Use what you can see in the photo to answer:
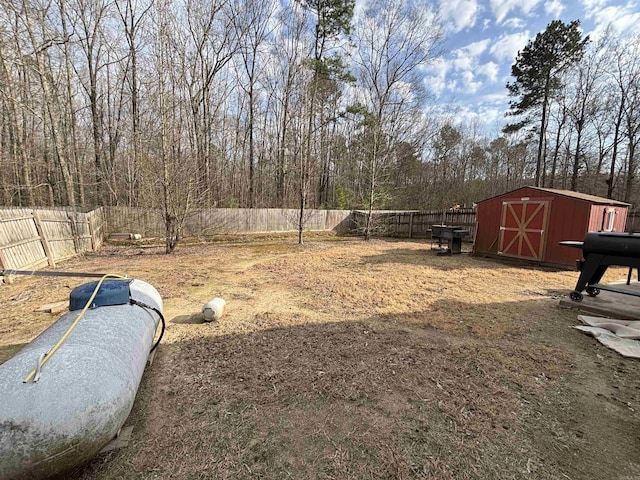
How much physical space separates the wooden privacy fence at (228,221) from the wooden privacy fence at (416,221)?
2213 millimetres

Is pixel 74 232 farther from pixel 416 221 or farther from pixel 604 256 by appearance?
pixel 416 221

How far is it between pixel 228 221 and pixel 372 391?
14512 mm

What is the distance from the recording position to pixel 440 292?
604cm

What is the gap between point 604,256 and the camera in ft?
16.4

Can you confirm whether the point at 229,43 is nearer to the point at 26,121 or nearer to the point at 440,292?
the point at 26,121

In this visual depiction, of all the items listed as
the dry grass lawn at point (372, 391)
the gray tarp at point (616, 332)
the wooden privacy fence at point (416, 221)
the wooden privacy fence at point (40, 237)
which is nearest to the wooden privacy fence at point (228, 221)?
the wooden privacy fence at point (416, 221)

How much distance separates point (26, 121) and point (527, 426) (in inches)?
844

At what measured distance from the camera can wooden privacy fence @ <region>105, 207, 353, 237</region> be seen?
541 inches

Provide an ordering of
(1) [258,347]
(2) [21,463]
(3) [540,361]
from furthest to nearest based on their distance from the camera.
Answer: (1) [258,347] → (3) [540,361] → (2) [21,463]

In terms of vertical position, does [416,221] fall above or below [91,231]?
above

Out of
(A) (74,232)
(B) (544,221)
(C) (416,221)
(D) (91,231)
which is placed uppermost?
(B) (544,221)

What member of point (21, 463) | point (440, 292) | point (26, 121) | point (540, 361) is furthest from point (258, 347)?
point (26, 121)

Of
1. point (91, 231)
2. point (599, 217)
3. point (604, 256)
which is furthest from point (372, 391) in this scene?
point (91, 231)

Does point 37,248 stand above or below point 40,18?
below
